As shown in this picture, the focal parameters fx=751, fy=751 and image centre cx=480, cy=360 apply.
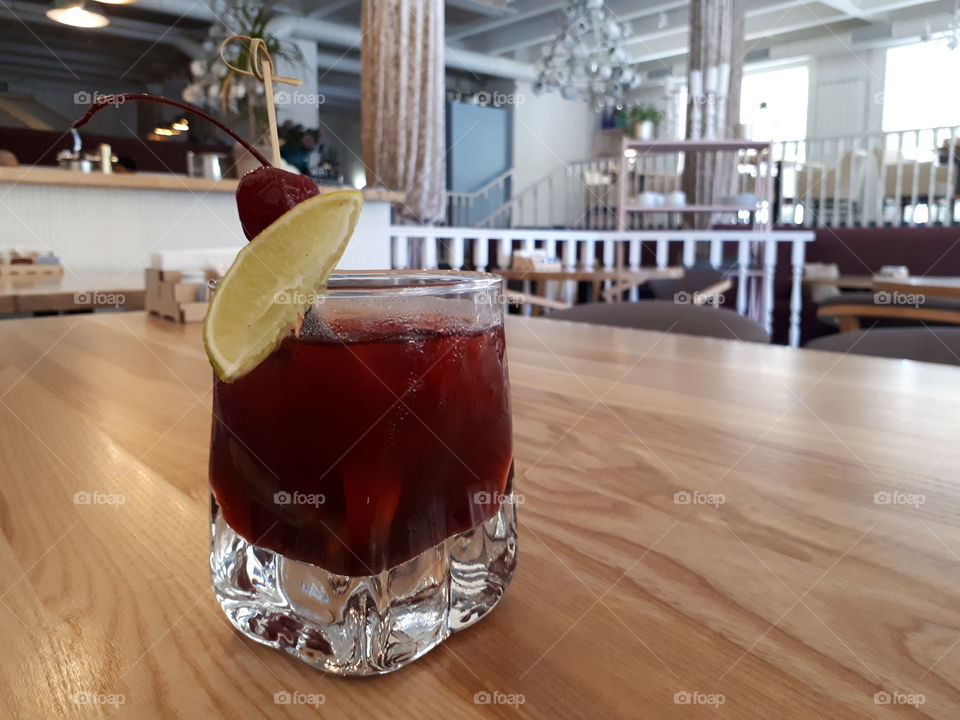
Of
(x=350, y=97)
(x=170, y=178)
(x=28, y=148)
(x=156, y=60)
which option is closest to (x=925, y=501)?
(x=170, y=178)

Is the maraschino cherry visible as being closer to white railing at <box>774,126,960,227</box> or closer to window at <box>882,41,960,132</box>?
white railing at <box>774,126,960,227</box>

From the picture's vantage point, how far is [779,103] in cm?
999

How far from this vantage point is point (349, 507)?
0.26 meters

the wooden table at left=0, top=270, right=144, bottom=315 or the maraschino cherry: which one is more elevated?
the maraschino cherry

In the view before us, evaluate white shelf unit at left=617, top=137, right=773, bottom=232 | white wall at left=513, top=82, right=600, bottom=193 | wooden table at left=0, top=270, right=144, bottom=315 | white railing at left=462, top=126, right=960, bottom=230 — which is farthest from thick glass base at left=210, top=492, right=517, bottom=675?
white wall at left=513, top=82, right=600, bottom=193

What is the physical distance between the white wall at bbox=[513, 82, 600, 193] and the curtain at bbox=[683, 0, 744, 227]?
388 cm

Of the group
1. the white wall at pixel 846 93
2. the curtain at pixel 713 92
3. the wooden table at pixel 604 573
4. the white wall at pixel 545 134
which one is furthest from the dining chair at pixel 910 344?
the white wall at pixel 846 93

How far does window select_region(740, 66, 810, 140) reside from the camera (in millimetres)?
9688

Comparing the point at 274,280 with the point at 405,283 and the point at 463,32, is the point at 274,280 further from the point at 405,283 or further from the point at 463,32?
the point at 463,32

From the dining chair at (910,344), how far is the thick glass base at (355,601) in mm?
1037

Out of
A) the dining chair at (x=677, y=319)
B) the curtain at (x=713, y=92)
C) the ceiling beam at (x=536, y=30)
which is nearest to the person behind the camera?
the dining chair at (x=677, y=319)

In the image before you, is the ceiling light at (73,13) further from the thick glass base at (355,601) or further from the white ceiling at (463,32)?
the thick glass base at (355,601)

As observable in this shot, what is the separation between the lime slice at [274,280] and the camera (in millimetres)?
242

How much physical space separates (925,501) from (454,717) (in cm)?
31
